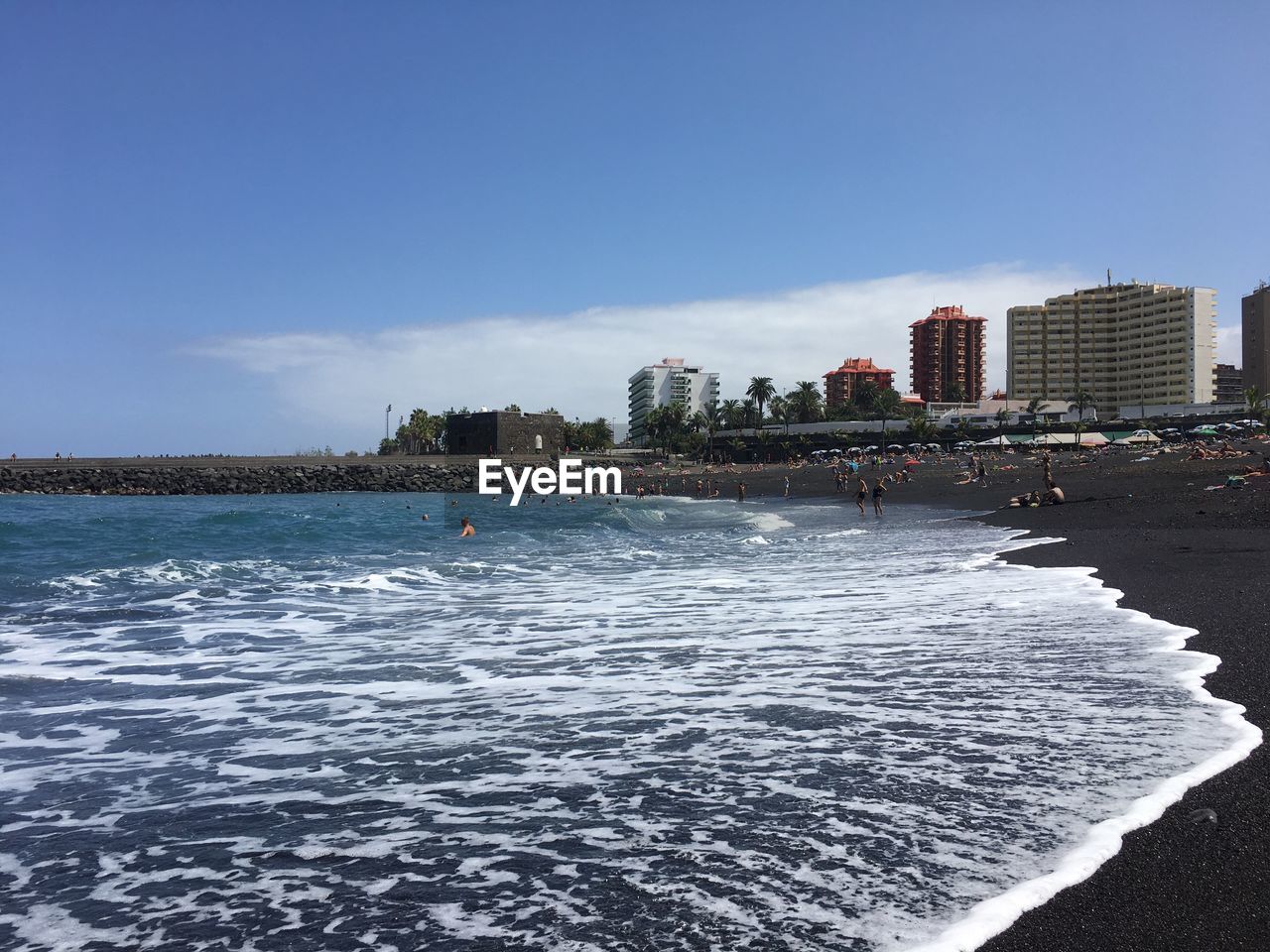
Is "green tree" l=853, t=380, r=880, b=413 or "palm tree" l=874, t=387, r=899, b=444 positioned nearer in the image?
"palm tree" l=874, t=387, r=899, b=444

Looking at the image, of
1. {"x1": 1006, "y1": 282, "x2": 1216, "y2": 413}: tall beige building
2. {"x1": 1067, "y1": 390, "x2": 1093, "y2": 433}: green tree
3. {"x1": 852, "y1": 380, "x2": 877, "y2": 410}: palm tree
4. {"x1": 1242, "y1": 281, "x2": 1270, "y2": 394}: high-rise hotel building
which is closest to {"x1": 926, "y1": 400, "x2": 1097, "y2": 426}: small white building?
{"x1": 1067, "y1": 390, "x2": 1093, "y2": 433}: green tree

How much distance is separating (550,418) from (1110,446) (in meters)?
60.9

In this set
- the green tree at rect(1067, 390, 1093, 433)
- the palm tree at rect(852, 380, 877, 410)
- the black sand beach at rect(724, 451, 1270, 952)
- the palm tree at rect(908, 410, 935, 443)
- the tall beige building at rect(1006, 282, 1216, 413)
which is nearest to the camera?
the black sand beach at rect(724, 451, 1270, 952)

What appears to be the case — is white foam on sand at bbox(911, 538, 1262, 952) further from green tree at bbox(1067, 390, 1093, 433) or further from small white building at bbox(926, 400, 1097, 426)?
small white building at bbox(926, 400, 1097, 426)

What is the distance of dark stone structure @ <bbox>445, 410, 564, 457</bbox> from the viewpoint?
96062mm

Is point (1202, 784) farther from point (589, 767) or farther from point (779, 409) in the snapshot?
point (779, 409)

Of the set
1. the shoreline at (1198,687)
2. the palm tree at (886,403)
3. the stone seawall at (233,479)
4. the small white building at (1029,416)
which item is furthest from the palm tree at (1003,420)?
the shoreline at (1198,687)

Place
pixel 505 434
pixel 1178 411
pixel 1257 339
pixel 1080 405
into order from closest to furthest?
pixel 505 434 < pixel 1080 405 < pixel 1178 411 < pixel 1257 339

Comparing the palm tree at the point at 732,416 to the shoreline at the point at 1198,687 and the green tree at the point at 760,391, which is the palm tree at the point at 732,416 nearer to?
the green tree at the point at 760,391

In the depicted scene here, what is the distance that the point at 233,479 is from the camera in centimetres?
8150

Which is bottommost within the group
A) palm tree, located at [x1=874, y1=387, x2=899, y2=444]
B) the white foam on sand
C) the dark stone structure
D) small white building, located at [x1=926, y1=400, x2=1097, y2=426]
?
the white foam on sand

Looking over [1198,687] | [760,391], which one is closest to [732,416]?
[760,391]

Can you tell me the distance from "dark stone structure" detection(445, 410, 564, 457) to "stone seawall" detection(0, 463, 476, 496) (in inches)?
382

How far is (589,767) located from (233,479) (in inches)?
3360
